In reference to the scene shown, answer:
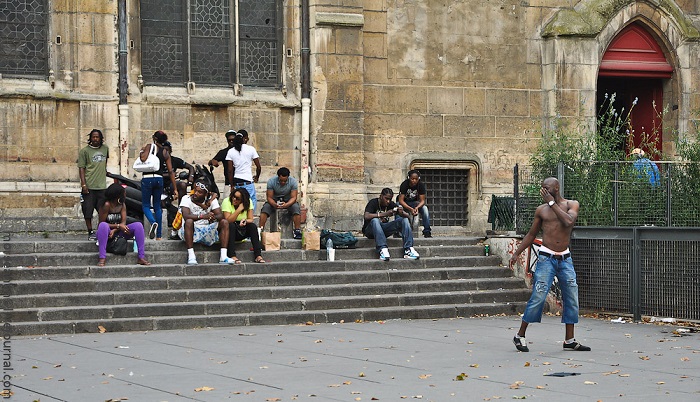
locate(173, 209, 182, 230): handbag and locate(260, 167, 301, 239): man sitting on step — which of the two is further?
locate(260, 167, 301, 239): man sitting on step

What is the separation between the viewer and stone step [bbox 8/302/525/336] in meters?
16.1

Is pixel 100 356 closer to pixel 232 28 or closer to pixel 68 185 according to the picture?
pixel 68 185

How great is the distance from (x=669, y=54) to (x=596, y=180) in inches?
288

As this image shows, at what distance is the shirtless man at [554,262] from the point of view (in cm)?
1433

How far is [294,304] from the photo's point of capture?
17.9 meters

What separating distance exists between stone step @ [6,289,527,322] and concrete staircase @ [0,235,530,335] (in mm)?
14

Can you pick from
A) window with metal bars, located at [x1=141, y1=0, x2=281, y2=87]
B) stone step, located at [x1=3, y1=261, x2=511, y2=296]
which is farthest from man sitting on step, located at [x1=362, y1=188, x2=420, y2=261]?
window with metal bars, located at [x1=141, y1=0, x2=281, y2=87]

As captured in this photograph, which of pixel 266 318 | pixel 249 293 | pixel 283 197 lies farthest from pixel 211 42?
pixel 266 318

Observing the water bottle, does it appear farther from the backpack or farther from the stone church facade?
the stone church facade

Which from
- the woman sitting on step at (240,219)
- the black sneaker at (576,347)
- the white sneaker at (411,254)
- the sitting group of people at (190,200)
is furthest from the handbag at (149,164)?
the black sneaker at (576,347)

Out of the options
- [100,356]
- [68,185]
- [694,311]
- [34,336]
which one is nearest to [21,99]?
[68,185]

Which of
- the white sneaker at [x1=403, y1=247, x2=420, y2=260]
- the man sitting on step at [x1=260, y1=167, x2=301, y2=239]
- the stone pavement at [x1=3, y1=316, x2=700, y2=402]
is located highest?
the man sitting on step at [x1=260, y1=167, x2=301, y2=239]

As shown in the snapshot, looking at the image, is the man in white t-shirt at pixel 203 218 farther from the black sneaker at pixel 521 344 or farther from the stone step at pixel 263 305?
the black sneaker at pixel 521 344

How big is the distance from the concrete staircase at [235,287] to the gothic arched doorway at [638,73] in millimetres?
6488
